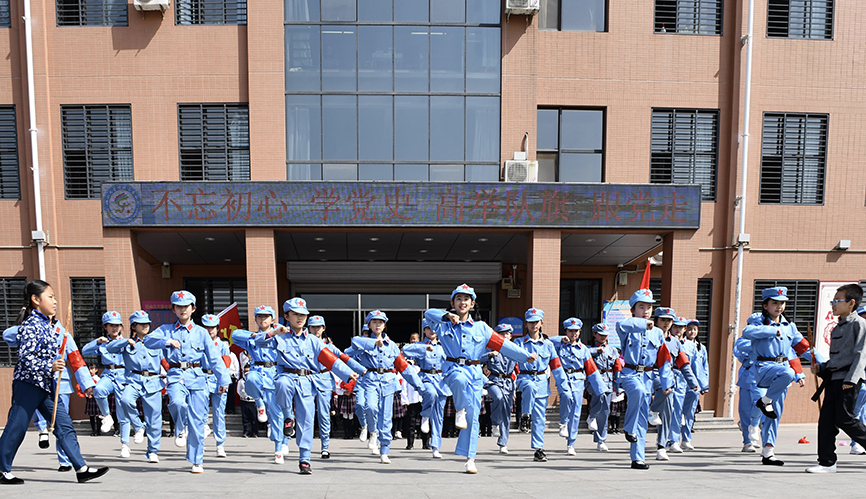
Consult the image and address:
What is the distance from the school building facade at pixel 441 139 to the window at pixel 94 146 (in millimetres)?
40

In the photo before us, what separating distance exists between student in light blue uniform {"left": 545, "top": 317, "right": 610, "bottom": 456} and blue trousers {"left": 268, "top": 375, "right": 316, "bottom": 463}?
420cm

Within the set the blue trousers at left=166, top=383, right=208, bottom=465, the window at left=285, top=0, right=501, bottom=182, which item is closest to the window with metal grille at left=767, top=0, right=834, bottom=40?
the window at left=285, top=0, right=501, bottom=182

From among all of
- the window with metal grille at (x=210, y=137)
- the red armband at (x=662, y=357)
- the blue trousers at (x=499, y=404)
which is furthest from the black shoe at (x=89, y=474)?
the window with metal grille at (x=210, y=137)

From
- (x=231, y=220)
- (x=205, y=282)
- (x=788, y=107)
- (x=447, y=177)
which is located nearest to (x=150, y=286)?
(x=205, y=282)

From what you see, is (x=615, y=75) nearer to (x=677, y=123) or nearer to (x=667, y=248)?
(x=677, y=123)

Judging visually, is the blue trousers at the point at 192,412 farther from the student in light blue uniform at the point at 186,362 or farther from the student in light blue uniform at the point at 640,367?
the student in light blue uniform at the point at 640,367

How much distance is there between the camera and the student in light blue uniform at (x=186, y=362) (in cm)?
654

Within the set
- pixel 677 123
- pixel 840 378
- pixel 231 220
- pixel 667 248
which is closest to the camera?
pixel 840 378

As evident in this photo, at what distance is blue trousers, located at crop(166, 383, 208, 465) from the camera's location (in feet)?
20.7

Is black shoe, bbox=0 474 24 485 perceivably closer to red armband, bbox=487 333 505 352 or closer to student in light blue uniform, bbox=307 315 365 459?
student in light blue uniform, bbox=307 315 365 459

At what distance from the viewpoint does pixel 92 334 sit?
495 inches

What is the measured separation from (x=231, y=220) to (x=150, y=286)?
17.7ft

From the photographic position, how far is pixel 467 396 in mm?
6262

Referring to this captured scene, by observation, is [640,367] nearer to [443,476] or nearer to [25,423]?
[443,476]
